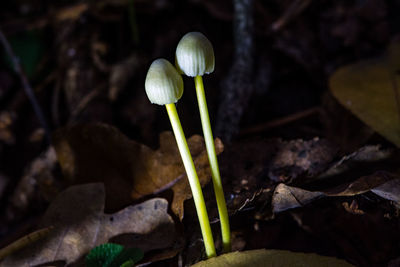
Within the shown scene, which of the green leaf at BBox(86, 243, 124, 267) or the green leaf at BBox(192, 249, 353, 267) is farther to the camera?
the green leaf at BBox(86, 243, 124, 267)

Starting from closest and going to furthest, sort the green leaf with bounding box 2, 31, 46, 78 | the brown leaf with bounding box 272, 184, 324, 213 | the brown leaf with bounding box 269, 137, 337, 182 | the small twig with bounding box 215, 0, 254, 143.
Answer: the brown leaf with bounding box 272, 184, 324, 213 < the brown leaf with bounding box 269, 137, 337, 182 < the small twig with bounding box 215, 0, 254, 143 < the green leaf with bounding box 2, 31, 46, 78

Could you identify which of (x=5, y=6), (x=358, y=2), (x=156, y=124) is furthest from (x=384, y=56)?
(x=5, y=6)

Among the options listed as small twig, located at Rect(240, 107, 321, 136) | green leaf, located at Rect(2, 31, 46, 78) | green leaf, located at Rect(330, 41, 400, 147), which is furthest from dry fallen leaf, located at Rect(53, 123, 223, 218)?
green leaf, located at Rect(2, 31, 46, 78)

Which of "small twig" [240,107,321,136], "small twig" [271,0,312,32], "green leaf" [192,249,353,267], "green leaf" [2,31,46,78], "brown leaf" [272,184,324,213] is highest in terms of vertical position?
"green leaf" [2,31,46,78]

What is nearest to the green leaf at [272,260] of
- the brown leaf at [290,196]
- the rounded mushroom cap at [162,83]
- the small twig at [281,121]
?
the brown leaf at [290,196]

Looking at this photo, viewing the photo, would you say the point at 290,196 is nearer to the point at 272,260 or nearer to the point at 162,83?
the point at 272,260

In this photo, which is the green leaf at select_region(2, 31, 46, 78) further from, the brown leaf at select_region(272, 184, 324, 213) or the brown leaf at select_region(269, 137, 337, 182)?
the brown leaf at select_region(272, 184, 324, 213)

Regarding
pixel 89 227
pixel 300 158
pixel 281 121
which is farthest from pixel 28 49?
pixel 300 158
